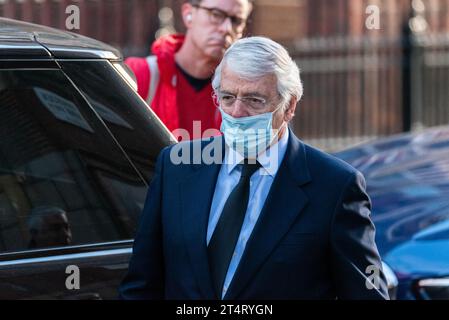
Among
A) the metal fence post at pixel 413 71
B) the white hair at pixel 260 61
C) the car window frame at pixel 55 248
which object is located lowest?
the metal fence post at pixel 413 71

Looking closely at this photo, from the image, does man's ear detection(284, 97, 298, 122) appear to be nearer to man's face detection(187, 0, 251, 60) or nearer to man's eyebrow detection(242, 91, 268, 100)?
man's eyebrow detection(242, 91, 268, 100)

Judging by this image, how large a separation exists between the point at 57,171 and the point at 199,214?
543 mm

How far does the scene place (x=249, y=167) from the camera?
3051mm

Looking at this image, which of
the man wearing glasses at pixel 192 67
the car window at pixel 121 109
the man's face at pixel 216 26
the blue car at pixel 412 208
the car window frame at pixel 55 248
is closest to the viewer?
the car window frame at pixel 55 248

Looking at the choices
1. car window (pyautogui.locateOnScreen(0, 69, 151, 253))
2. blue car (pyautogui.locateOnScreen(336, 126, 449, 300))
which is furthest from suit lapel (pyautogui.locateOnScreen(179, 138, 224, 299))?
blue car (pyautogui.locateOnScreen(336, 126, 449, 300))

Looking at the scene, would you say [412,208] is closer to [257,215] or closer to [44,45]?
[257,215]

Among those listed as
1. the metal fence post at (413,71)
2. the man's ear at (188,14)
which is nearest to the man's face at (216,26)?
the man's ear at (188,14)

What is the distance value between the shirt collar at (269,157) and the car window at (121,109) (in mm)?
414

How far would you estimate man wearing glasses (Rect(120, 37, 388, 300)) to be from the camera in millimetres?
2953

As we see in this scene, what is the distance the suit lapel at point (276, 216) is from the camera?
2.96m

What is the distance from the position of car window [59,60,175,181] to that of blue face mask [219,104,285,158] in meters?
0.45

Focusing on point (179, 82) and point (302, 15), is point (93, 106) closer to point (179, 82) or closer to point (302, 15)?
point (179, 82)

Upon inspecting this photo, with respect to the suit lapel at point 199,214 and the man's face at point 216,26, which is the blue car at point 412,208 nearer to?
the man's face at point 216,26

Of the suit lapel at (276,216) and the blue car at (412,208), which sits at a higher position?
the suit lapel at (276,216)
